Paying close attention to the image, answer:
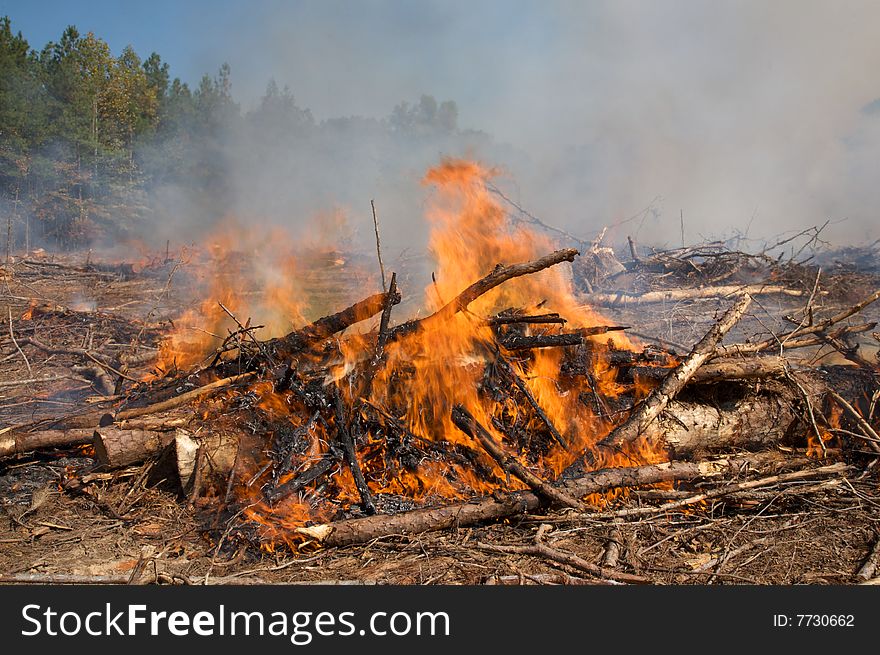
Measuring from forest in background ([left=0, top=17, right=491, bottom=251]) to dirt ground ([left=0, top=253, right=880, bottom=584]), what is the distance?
21575 millimetres

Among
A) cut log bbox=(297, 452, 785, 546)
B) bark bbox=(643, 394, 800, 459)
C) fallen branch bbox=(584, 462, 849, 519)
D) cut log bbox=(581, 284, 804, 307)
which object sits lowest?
fallen branch bbox=(584, 462, 849, 519)

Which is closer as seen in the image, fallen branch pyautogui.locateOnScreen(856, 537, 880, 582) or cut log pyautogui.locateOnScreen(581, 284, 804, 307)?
fallen branch pyautogui.locateOnScreen(856, 537, 880, 582)

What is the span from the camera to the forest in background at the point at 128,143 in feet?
77.4

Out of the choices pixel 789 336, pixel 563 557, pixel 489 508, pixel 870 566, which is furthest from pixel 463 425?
pixel 789 336

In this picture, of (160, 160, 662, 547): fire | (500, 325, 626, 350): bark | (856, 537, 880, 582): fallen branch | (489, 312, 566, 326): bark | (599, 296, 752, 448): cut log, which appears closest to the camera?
(856, 537, 880, 582): fallen branch

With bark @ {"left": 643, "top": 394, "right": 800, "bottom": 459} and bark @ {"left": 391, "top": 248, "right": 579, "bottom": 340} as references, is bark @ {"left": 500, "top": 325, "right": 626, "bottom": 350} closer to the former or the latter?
bark @ {"left": 391, "top": 248, "right": 579, "bottom": 340}

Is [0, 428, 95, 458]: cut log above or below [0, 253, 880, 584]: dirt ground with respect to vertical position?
above

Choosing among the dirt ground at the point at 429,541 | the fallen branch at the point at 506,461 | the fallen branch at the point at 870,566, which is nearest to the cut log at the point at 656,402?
the dirt ground at the point at 429,541

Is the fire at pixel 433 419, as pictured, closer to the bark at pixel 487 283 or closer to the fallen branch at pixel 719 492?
the bark at pixel 487 283

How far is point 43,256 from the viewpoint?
1944 centimetres

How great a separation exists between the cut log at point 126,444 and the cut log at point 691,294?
349 inches

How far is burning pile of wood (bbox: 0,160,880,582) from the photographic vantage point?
4504 millimetres

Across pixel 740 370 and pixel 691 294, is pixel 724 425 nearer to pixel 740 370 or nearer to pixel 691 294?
pixel 740 370

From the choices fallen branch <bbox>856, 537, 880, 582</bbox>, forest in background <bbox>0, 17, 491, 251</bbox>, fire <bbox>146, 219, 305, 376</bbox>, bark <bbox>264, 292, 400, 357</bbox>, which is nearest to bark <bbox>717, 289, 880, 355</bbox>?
fallen branch <bbox>856, 537, 880, 582</bbox>
